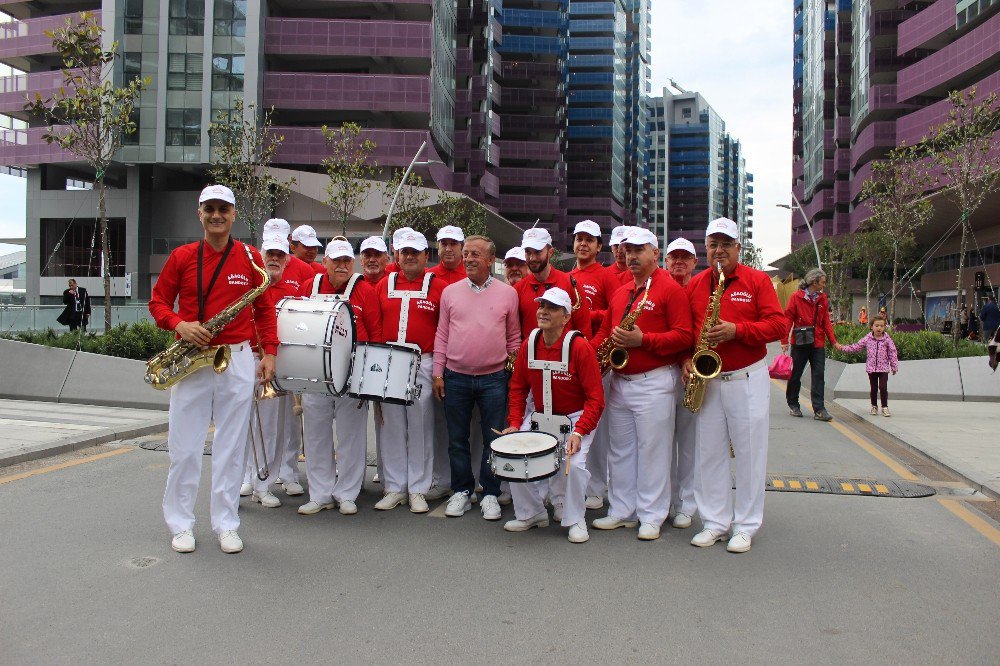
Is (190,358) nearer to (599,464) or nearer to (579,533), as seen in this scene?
(579,533)

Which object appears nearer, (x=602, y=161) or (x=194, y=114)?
(x=194, y=114)

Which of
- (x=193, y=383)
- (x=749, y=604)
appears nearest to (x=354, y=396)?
(x=193, y=383)

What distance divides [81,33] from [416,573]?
49.6 feet

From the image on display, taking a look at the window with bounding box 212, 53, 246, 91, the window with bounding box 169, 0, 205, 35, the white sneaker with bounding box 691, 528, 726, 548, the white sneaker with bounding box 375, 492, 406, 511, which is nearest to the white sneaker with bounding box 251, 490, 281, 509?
the white sneaker with bounding box 375, 492, 406, 511

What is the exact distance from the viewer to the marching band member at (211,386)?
5.81m

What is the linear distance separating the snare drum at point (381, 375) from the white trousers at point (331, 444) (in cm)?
55

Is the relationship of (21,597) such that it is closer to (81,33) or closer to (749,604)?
(749,604)

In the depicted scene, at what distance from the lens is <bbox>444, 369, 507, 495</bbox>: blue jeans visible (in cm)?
687

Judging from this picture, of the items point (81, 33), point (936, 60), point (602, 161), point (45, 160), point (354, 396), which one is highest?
point (602, 161)

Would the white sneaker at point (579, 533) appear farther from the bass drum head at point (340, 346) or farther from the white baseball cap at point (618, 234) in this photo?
the white baseball cap at point (618, 234)

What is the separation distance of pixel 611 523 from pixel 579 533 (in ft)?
1.44

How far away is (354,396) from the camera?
257 inches

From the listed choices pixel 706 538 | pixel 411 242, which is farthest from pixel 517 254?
pixel 706 538

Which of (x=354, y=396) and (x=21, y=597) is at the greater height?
(x=354, y=396)
